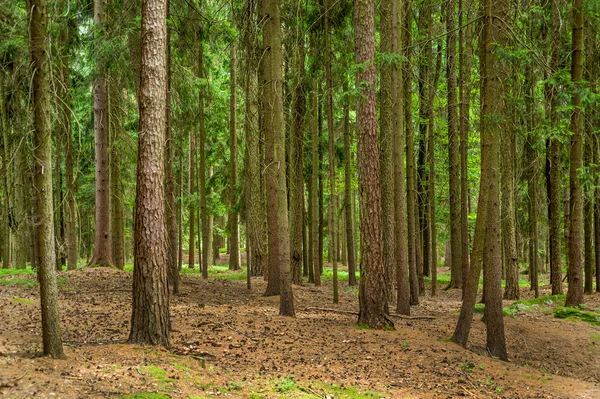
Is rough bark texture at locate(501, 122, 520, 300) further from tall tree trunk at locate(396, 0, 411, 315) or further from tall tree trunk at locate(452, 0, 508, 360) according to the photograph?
tall tree trunk at locate(452, 0, 508, 360)

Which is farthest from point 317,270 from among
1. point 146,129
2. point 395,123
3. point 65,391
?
point 65,391

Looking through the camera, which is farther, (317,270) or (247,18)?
(317,270)

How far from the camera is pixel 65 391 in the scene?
582cm

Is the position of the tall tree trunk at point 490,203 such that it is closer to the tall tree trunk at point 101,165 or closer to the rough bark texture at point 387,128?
the rough bark texture at point 387,128

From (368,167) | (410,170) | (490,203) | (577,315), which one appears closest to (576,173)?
(577,315)

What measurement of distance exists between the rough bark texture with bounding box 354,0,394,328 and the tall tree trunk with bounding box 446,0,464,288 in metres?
5.74

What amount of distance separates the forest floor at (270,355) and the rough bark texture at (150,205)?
1.34ft

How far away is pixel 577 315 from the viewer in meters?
14.5

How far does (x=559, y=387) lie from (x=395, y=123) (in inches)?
274

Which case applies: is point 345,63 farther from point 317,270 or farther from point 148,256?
point 148,256

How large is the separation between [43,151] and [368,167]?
6350 mm

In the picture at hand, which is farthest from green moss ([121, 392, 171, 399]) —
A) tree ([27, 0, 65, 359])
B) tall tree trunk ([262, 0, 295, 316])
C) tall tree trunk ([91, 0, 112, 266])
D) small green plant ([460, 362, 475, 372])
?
tall tree trunk ([91, 0, 112, 266])

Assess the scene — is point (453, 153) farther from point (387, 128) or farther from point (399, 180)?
→ point (399, 180)

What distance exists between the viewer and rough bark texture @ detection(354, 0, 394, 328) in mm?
10859
